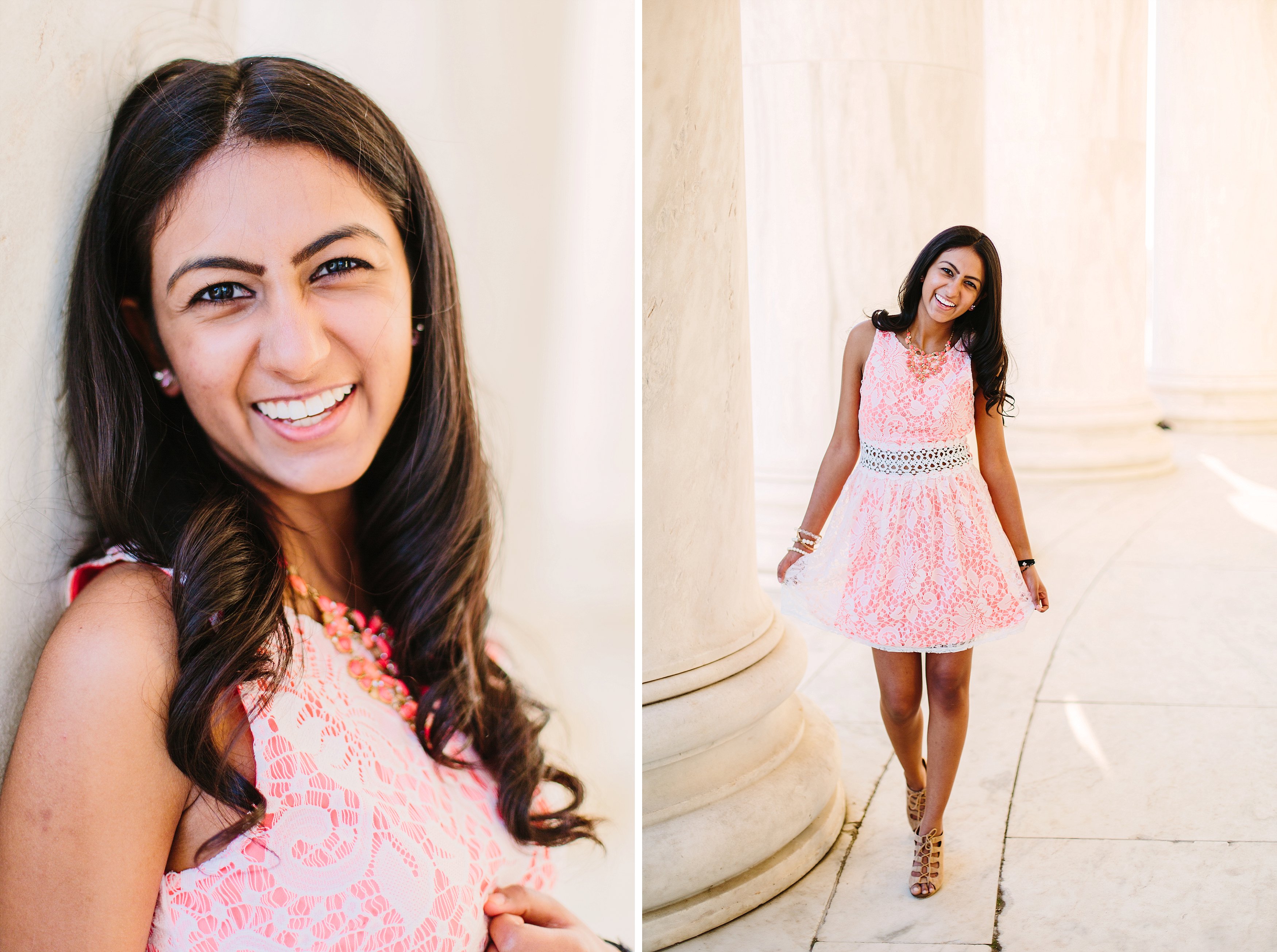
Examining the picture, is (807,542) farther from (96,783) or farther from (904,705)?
(96,783)

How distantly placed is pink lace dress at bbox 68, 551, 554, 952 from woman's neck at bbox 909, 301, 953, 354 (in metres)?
2.09

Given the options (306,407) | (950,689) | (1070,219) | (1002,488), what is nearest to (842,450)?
(1002,488)

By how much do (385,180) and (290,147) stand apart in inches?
7.6

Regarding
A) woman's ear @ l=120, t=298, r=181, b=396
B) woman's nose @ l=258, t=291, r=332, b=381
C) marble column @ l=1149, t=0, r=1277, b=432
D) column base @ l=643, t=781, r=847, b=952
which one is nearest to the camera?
woman's ear @ l=120, t=298, r=181, b=396

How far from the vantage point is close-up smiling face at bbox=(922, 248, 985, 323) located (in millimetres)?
3252

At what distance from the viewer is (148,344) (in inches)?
61.5

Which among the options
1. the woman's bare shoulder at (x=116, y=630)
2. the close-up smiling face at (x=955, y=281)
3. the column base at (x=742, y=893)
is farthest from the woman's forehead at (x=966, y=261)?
the woman's bare shoulder at (x=116, y=630)

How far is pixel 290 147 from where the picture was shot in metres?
1.67

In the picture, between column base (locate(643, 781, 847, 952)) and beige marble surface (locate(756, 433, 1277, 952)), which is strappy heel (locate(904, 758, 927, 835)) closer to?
beige marble surface (locate(756, 433, 1277, 952))

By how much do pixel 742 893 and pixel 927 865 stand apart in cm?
61

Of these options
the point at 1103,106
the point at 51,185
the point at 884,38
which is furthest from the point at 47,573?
the point at 1103,106

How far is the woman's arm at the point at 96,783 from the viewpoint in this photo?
1437 millimetres
